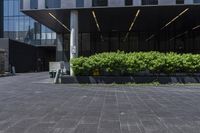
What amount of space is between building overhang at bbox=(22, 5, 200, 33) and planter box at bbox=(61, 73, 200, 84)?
631 cm

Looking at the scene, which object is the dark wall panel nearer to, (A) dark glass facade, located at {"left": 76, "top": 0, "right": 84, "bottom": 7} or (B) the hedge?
(A) dark glass facade, located at {"left": 76, "top": 0, "right": 84, "bottom": 7}

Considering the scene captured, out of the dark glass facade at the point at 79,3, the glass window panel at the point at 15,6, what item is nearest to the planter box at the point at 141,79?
the dark glass facade at the point at 79,3

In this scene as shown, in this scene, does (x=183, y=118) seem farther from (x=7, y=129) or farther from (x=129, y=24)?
(x=129, y=24)

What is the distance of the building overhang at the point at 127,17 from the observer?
31734 millimetres

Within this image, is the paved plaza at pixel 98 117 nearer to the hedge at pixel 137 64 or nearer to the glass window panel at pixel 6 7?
the hedge at pixel 137 64

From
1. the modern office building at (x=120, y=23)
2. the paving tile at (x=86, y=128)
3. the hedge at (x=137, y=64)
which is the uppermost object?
the modern office building at (x=120, y=23)

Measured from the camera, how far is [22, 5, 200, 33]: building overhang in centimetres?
3173

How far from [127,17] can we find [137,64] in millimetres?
10835

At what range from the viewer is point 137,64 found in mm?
26719

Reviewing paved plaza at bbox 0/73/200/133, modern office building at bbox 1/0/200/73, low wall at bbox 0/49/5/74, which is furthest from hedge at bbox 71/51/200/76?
low wall at bbox 0/49/5/74

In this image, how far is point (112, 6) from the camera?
3047 centimetres

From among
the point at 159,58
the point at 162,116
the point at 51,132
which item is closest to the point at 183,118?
the point at 162,116

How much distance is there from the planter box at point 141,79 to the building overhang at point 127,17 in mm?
6314

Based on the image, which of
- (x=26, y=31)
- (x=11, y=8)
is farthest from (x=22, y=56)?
(x=11, y=8)
